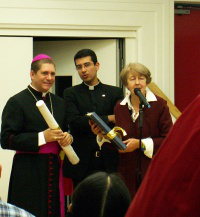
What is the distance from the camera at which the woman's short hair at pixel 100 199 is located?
124 cm

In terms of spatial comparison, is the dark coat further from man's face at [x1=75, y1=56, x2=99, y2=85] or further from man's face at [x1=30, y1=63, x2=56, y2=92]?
man's face at [x1=30, y1=63, x2=56, y2=92]

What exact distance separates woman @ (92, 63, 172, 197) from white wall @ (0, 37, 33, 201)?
4.35 ft

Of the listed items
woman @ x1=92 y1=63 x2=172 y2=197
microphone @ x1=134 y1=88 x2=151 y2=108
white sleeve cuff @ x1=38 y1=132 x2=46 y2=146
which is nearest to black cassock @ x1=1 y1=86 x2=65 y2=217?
white sleeve cuff @ x1=38 y1=132 x2=46 y2=146

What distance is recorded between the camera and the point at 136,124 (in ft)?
10.9

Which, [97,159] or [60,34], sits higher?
[60,34]

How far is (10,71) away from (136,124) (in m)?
1.58

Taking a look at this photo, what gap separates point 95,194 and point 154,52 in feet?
11.8

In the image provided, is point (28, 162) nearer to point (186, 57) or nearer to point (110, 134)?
point (110, 134)

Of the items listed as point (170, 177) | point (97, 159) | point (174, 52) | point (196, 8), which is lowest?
point (97, 159)

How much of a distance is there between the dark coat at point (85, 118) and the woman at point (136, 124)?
0.32 meters

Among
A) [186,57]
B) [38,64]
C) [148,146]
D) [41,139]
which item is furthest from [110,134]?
[186,57]

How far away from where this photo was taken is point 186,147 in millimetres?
542

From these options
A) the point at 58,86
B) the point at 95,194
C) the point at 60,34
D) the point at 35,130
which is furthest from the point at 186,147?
the point at 58,86

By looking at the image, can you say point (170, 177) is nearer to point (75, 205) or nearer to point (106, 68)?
point (75, 205)
